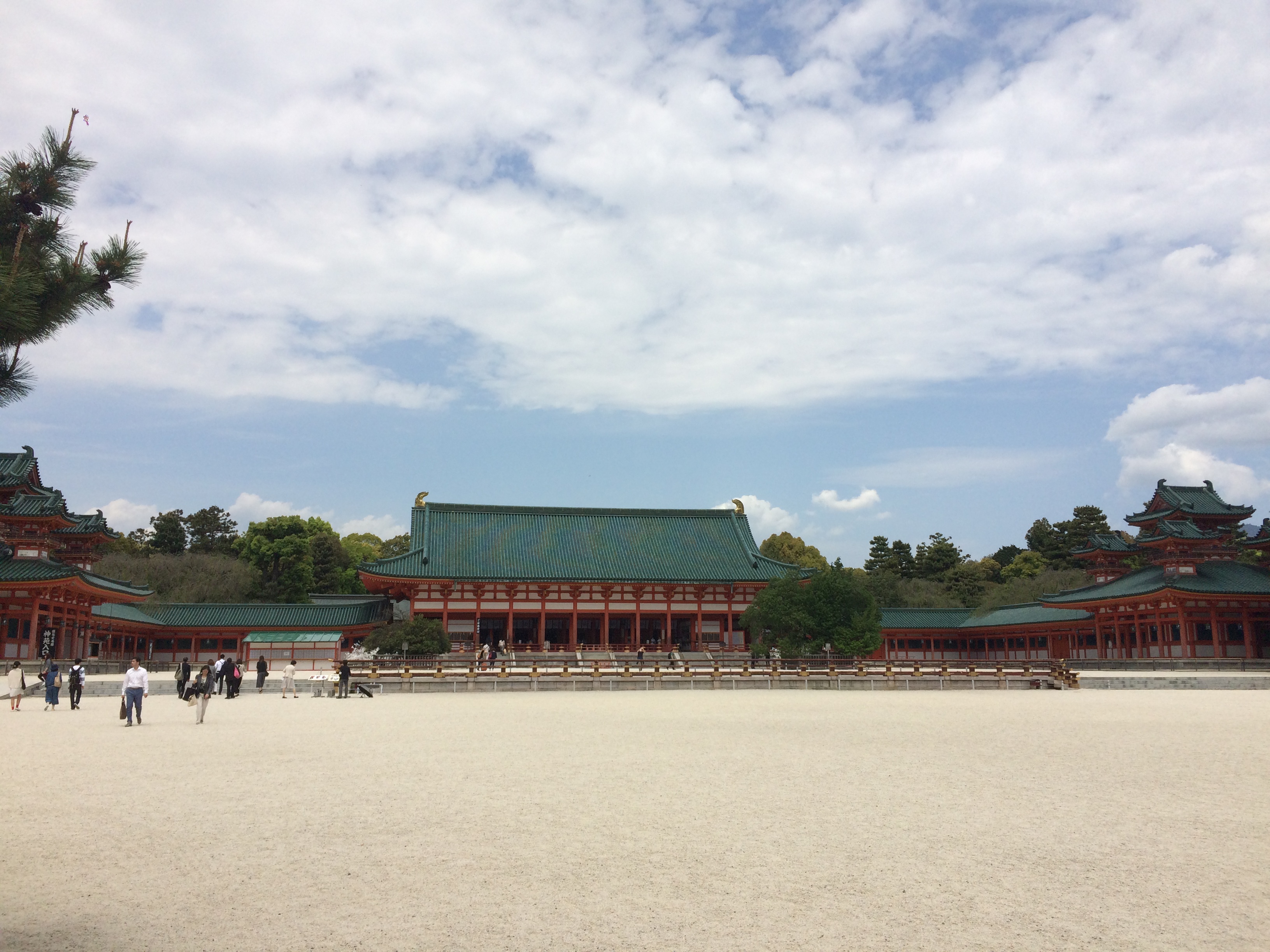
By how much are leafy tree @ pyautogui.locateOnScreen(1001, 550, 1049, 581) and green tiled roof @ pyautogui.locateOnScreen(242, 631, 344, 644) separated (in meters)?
52.5

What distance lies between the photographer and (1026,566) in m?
69.4

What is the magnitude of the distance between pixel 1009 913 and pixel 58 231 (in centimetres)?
830

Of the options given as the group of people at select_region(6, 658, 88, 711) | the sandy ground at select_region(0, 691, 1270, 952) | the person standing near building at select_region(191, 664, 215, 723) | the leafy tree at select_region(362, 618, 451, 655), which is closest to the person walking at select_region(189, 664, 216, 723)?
the person standing near building at select_region(191, 664, 215, 723)

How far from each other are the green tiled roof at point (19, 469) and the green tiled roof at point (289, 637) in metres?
11.6

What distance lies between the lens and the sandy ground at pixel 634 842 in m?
5.64

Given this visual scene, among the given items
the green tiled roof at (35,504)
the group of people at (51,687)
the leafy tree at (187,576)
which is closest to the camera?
the group of people at (51,687)

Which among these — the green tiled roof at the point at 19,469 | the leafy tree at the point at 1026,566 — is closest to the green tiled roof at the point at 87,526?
the green tiled roof at the point at 19,469

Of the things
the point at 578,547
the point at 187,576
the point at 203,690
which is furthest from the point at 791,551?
the point at 203,690

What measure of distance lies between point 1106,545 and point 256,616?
151ft

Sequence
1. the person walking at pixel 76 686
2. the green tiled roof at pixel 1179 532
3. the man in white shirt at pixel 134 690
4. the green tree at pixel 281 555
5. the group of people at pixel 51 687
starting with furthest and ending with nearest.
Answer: the green tree at pixel 281 555, the green tiled roof at pixel 1179 532, the person walking at pixel 76 686, the group of people at pixel 51 687, the man in white shirt at pixel 134 690

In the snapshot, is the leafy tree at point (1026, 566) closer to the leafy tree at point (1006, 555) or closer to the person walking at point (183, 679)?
the leafy tree at point (1006, 555)

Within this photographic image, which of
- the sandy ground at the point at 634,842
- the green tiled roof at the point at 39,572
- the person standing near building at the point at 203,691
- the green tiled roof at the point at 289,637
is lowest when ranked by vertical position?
the sandy ground at the point at 634,842

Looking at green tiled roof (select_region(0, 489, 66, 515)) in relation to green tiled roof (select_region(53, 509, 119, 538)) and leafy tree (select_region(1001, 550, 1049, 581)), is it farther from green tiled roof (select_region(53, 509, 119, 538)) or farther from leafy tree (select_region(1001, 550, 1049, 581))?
leafy tree (select_region(1001, 550, 1049, 581))

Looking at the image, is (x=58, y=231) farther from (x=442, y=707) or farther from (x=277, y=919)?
(x=442, y=707)
